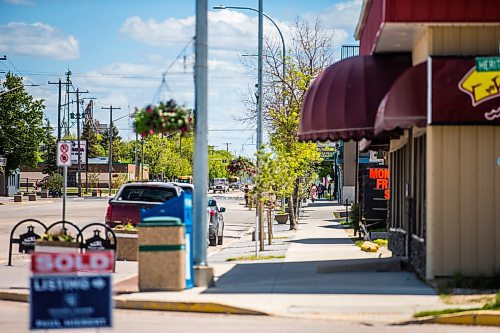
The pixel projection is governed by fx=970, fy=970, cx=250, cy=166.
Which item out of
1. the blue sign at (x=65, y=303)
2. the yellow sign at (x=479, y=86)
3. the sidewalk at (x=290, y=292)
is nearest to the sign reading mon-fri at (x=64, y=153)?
the sidewalk at (x=290, y=292)

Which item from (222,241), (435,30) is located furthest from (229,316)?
(222,241)

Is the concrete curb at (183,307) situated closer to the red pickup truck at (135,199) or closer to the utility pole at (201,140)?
the utility pole at (201,140)

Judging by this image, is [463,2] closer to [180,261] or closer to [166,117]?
[166,117]

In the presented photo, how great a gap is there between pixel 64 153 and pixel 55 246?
7858mm

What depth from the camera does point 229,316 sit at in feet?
44.4

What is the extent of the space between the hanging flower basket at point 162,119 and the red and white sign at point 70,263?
19.7ft

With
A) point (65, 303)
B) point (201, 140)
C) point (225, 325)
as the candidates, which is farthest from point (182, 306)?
point (65, 303)

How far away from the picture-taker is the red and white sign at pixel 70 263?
912cm

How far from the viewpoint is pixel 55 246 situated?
1745 centimetres

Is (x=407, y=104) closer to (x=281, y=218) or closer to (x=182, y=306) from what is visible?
(x=182, y=306)

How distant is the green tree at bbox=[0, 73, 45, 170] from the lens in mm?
85062

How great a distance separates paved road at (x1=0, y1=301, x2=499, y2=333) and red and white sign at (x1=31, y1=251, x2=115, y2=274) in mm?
2851

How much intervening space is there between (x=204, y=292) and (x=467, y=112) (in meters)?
5.09

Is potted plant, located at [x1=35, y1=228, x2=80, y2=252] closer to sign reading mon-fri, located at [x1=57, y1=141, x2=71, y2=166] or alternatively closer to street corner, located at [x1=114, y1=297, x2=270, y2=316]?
street corner, located at [x1=114, y1=297, x2=270, y2=316]
